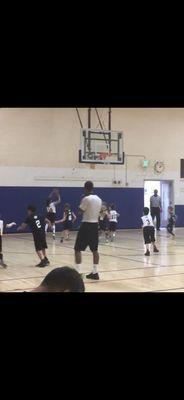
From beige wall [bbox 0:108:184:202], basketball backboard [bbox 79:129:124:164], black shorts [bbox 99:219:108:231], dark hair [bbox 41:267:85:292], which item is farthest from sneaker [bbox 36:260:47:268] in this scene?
beige wall [bbox 0:108:184:202]

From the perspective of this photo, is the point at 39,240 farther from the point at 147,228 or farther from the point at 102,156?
the point at 102,156

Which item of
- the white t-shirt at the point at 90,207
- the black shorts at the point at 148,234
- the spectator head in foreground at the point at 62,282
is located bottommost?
the black shorts at the point at 148,234

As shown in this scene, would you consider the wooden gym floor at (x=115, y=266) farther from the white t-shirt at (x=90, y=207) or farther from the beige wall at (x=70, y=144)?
the beige wall at (x=70, y=144)

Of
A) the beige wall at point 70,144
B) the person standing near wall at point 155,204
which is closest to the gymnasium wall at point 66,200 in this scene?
the beige wall at point 70,144

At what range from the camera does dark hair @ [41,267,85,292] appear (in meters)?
1.76

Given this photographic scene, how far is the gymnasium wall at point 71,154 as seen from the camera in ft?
56.6

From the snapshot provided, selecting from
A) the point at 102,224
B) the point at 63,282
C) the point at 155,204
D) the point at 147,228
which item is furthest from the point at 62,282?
the point at 155,204

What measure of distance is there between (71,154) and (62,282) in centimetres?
1674

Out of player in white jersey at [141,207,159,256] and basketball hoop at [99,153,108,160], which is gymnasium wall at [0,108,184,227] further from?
player in white jersey at [141,207,159,256]

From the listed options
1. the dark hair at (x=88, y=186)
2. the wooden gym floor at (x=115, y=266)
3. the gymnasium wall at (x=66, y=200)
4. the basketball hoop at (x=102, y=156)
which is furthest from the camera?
the gymnasium wall at (x=66, y=200)

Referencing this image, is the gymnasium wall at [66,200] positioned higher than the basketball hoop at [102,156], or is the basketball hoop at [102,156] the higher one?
the basketball hoop at [102,156]
